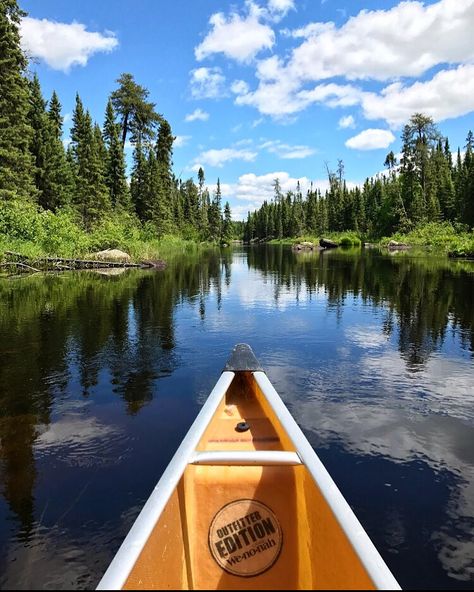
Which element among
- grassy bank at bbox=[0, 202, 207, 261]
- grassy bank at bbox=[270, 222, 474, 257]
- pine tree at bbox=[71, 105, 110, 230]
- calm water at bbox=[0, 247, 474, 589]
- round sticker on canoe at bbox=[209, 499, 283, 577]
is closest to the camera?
round sticker on canoe at bbox=[209, 499, 283, 577]

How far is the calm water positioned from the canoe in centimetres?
103

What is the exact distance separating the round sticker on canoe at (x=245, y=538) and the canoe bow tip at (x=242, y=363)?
256cm

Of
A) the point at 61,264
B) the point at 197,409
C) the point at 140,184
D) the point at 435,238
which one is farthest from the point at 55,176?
the point at 435,238

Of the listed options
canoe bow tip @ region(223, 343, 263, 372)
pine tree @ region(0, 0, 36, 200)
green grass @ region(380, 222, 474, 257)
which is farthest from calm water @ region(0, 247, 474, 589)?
green grass @ region(380, 222, 474, 257)

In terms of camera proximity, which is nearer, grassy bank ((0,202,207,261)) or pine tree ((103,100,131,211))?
grassy bank ((0,202,207,261))

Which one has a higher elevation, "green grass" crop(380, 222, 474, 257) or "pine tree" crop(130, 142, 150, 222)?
"pine tree" crop(130, 142, 150, 222)

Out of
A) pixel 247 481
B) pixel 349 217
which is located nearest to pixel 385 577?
pixel 247 481

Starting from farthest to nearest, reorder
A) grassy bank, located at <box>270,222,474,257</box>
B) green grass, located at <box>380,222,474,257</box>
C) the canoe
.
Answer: green grass, located at <box>380,222,474,257</box> < grassy bank, located at <box>270,222,474,257</box> < the canoe

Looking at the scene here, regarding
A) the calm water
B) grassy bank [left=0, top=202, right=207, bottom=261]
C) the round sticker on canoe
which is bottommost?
the calm water

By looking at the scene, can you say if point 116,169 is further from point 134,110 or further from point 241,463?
point 241,463

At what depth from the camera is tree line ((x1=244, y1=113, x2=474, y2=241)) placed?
212ft

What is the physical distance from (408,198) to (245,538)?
243 ft

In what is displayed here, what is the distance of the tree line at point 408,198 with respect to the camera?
64.6 meters

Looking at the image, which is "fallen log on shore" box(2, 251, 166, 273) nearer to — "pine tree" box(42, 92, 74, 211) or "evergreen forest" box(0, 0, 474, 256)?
"evergreen forest" box(0, 0, 474, 256)
